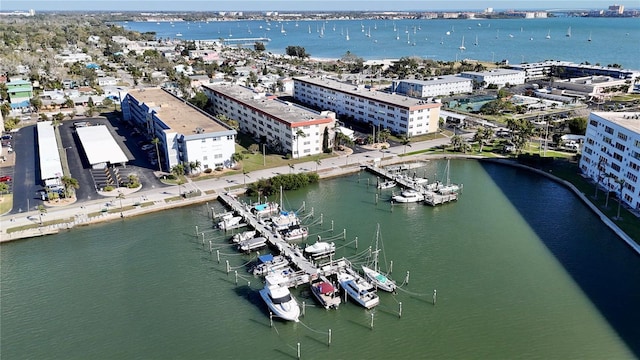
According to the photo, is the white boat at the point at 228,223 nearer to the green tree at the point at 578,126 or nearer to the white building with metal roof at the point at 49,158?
the white building with metal roof at the point at 49,158

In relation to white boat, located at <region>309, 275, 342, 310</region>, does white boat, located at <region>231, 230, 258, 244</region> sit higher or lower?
higher

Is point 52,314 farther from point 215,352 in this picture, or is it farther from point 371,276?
point 371,276

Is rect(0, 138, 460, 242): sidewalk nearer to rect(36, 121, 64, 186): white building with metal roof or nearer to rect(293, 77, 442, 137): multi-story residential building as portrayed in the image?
rect(36, 121, 64, 186): white building with metal roof

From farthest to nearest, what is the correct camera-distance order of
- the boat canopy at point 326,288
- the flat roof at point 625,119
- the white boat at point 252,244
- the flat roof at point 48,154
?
the flat roof at point 48,154 → the flat roof at point 625,119 → the white boat at point 252,244 → the boat canopy at point 326,288

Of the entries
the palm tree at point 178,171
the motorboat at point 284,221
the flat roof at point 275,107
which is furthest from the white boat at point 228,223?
the flat roof at point 275,107

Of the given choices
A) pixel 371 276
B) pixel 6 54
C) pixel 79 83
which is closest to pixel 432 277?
pixel 371 276

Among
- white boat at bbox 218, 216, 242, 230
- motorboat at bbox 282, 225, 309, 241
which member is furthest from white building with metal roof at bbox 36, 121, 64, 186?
motorboat at bbox 282, 225, 309, 241
